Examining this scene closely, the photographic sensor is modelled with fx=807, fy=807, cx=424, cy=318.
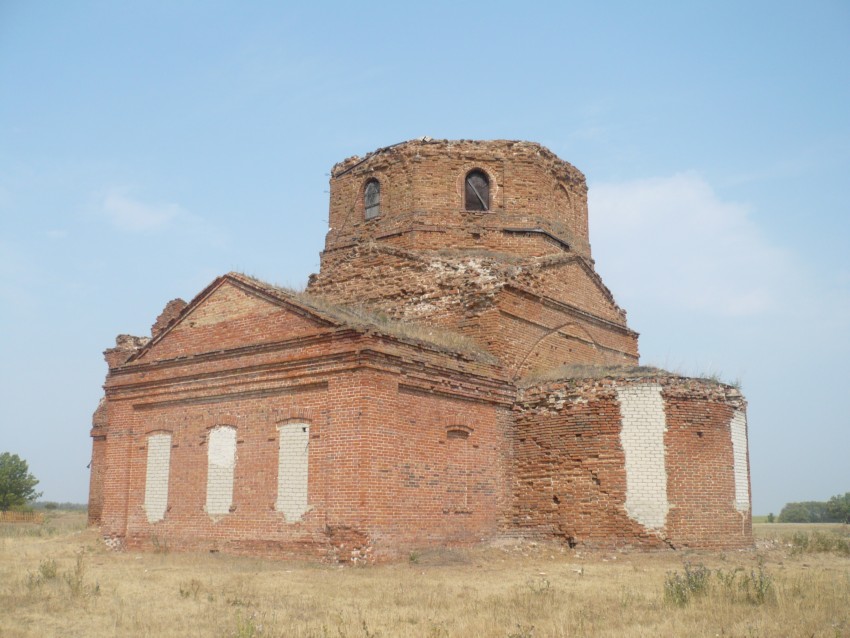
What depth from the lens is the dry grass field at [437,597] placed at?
875 centimetres

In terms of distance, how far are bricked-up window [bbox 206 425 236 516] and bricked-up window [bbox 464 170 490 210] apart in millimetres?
9487

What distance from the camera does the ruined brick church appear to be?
14758 mm

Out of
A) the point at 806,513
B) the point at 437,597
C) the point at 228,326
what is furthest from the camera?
the point at 806,513

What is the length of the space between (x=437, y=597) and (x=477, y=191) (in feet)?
45.7

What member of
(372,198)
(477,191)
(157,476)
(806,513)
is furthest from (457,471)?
(806,513)

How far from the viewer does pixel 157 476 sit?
17844 millimetres

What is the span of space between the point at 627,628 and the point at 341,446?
697 cm

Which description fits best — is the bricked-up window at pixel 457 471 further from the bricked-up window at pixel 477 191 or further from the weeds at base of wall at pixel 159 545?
the bricked-up window at pixel 477 191

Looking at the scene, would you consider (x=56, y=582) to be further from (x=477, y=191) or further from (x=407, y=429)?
(x=477, y=191)

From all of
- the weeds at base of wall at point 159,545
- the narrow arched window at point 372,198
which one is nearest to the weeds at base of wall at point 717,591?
the weeds at base of wall at point 159,545

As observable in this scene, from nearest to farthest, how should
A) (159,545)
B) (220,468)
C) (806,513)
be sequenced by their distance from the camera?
(220,468), (159,545), (806,513)

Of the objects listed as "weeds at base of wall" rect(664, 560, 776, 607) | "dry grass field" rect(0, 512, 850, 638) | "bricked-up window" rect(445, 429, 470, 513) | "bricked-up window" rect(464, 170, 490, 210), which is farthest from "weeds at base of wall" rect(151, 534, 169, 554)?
"bricked-up window" rect(464, 170, 490, 210)

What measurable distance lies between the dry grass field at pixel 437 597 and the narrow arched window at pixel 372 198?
1083 centimetres

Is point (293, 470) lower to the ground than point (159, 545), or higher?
higher
